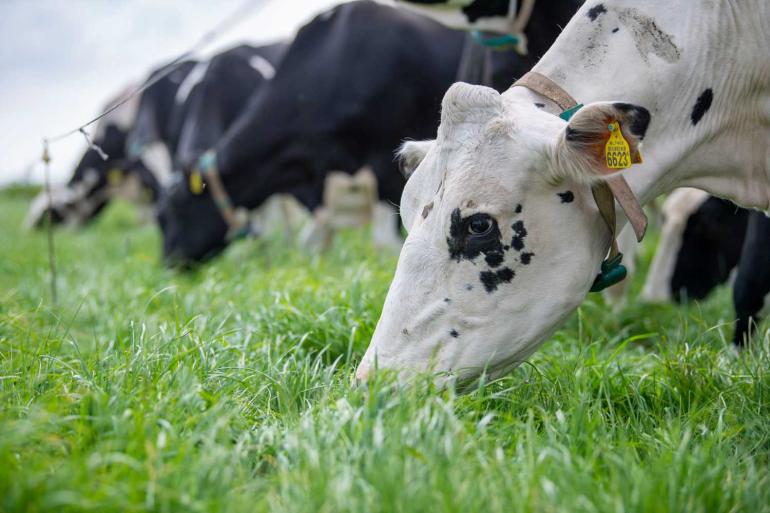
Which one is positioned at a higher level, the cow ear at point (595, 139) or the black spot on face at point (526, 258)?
the cow ear at point (595, 139)

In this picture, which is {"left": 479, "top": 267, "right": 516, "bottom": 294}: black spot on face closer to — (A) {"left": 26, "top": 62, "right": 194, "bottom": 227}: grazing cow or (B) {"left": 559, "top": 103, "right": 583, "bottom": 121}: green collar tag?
(B) {"left": 559, "top": 103, "right": 583, "bottom": 121}: green collar tag

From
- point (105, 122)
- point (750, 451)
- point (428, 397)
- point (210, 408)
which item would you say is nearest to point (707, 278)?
point (750, 451)

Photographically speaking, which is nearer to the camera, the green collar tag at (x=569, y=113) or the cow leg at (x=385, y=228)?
the green collar tag at (x=569, y=113)

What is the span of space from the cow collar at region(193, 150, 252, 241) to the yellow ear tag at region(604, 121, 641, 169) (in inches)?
210

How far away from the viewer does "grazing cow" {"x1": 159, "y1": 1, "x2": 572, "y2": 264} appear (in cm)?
641

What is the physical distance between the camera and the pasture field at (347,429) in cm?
193

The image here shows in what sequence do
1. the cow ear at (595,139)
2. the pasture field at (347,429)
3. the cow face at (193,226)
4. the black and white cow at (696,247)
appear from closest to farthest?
the pasture field at (347,429) < the cow ear at (595,139) < the black and white cow at (696,247) < the cow face at (193,226)

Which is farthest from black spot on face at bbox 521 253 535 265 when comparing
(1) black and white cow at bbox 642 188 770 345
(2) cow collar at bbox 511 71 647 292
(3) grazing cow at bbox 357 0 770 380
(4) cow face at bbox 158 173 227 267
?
(4) cow face at bbox 158 173 227 267

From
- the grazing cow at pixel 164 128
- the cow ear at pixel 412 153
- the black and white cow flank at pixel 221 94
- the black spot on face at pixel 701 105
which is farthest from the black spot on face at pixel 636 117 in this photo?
the black and white cow flank at pixel 221 94

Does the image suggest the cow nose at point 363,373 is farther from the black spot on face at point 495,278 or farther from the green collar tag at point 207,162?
the green collar tag at point 207,162

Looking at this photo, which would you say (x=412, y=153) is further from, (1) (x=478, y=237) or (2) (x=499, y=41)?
(2) (x=499, y=41)

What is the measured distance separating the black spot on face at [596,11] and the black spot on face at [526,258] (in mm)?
891

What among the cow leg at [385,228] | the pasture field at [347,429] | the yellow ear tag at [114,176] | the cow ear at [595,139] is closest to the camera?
the pasture field at [347,429]

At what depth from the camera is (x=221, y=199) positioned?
741 cm
